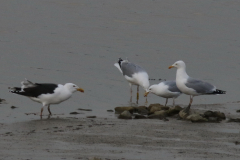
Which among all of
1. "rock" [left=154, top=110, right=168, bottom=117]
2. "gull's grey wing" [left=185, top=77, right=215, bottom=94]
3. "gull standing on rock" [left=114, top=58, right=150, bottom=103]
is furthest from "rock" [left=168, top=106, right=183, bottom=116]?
"gull standing on rock" [left=114, top=58, right=150, bottom=103]

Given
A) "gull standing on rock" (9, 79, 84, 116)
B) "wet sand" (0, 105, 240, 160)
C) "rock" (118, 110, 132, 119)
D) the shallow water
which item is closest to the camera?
"wet sand" (0, 105, 240, 160)

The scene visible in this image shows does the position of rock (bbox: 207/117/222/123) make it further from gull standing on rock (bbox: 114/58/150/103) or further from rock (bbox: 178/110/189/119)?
gull standing on rock (bbox: 114/58/150/103)

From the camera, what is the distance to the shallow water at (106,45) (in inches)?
567

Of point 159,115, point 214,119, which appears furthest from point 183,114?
point 214,119

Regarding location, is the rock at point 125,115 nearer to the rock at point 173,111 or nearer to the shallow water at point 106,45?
the shallow water at point 106,45

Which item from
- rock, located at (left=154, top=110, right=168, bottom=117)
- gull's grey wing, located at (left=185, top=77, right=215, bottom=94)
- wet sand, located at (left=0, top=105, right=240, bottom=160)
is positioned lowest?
wet sand, located at (left=0, top=105, right=240, bottom=160)

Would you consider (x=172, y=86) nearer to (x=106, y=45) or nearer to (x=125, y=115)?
(x=125, y=115)

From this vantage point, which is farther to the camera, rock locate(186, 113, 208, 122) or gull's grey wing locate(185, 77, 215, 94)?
gull's grey wing locate(185, 77, 215, 94)

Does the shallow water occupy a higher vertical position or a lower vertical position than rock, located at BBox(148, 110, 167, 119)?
higher

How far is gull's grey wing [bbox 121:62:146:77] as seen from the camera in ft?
49.8

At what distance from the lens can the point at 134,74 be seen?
1500cm

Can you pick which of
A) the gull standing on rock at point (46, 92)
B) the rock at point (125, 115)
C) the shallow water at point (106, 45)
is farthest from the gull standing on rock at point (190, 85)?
the gull standing on rock at point (46, 92)

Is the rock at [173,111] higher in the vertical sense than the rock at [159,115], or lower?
higher

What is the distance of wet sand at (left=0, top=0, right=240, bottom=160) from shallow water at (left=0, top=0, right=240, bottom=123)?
1.5 inches
